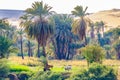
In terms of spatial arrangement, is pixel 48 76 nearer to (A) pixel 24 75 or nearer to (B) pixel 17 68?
(A) pixel 24 75

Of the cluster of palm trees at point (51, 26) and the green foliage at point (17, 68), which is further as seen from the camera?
the cluster of palm trees at point (51, 26)

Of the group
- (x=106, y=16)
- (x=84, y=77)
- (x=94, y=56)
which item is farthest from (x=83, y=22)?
(x=106, y=16)

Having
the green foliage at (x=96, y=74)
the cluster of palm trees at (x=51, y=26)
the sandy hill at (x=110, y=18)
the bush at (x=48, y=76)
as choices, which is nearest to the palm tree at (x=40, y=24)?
the cluster of palm trees at (x=51, y=26)

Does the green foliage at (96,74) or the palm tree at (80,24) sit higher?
the palm tree at (80,24)

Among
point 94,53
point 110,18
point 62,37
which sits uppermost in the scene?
point 110,18

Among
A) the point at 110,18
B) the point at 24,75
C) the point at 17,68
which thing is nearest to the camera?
the point at 24,75

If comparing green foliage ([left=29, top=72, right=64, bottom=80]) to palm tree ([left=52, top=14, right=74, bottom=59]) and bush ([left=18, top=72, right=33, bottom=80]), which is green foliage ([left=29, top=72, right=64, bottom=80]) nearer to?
bush ([left=18, top=72, right=33, bottom=80])

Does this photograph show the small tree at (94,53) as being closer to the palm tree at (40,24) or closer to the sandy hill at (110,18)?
the palm tree at (40,24)

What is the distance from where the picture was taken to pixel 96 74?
4816cm

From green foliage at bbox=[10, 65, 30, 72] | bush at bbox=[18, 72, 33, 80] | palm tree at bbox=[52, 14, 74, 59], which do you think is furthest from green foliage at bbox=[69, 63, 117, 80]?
palm tree at bbox=[52, 14, 74, 59]

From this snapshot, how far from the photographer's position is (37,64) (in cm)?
5878

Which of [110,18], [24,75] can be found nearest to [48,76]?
[24,75]

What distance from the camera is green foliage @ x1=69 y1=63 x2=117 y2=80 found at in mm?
47469

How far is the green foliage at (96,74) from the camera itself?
1869 inches
